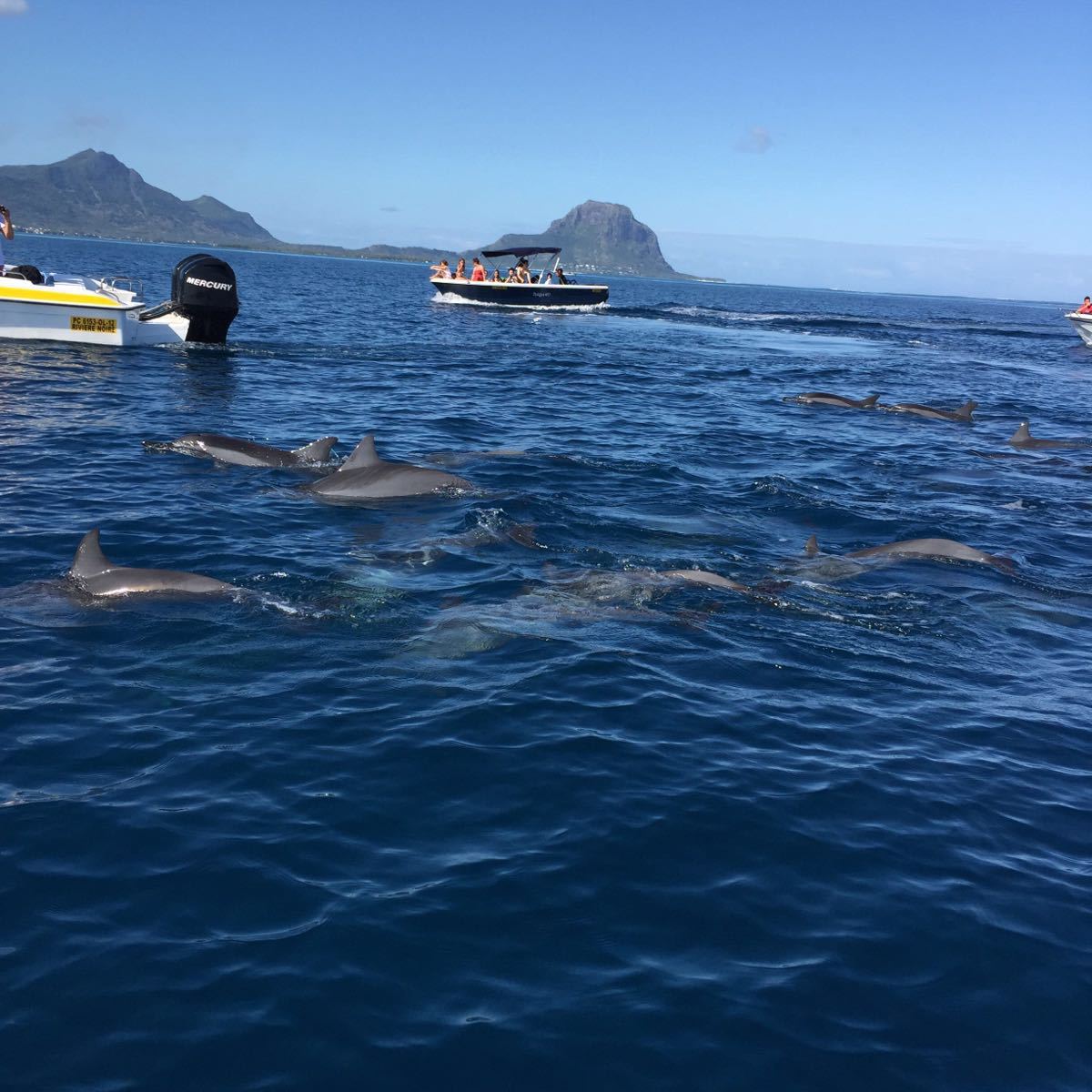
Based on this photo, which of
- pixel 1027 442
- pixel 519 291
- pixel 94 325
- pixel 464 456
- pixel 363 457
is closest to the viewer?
pixel 363 457

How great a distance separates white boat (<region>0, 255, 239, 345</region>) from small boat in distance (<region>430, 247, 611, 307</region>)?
33.5m

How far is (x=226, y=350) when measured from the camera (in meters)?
33.6

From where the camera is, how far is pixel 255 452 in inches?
716

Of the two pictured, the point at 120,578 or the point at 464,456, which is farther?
the point at 464,456

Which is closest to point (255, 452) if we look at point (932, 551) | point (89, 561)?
point (89, 561)

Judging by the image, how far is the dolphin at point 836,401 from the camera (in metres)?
31.4

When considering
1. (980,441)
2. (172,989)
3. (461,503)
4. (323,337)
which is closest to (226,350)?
(323,337)

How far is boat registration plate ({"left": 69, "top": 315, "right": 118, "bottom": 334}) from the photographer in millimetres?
29641

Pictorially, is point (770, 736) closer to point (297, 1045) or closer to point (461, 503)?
point (297, 1045)

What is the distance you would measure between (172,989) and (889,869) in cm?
488

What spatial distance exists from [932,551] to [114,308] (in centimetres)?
2496

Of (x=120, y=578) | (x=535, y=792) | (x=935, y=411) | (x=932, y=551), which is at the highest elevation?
(x=935, y=411)

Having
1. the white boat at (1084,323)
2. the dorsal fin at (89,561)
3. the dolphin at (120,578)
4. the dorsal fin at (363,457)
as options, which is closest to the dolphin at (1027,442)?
the dorsal fin at (363,457)

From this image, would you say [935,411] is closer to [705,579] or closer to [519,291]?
[705,579]
